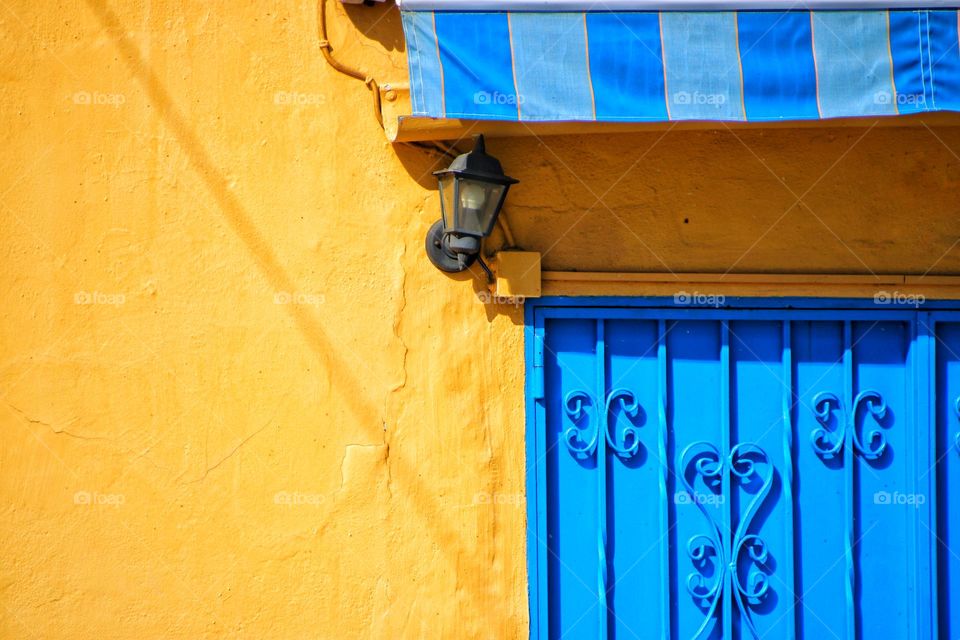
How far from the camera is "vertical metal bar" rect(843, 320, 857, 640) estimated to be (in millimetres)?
3418

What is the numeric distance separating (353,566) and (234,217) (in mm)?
1649

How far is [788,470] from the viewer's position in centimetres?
342

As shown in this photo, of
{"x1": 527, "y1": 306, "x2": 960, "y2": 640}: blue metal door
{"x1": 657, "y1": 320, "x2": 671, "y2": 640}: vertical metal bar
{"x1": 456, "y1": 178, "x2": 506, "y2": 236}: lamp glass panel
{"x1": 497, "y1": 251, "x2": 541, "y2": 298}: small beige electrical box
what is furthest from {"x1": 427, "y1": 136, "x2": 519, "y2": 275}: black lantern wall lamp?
{"x1": 657, "y1": 320, "x2": 671, "y2": 640}: vertical metal bar

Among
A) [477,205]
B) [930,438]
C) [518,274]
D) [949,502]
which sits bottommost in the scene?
[949,502]

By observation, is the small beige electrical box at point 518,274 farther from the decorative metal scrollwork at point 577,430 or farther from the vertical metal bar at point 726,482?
the vertical metal bar at point 726,482

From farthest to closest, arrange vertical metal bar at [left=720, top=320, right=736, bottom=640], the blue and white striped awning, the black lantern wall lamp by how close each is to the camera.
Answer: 1. vertical metal bar at [left=720, top=320, right=736, bottom=640]
2. the black lantern wall lamp
3. the blue and white striped awning

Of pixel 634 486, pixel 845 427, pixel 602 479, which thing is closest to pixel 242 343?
pixel 602 479

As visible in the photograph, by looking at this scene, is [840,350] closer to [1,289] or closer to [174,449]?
[174,449]

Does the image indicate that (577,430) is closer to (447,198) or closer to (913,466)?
(447,198)

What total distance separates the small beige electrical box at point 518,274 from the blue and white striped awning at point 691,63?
639 mm

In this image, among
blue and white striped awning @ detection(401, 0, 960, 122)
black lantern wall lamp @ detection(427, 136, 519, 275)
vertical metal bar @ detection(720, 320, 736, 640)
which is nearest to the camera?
blue and white striped awning @ detection(401, 0, 960, 122)

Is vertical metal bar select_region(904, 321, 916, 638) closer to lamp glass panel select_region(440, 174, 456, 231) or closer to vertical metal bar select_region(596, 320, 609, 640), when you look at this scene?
vertical metal bar select_region(596, 320, 609, 640)

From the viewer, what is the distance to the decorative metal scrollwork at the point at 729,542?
134 inches

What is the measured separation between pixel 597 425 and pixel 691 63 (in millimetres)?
1570
